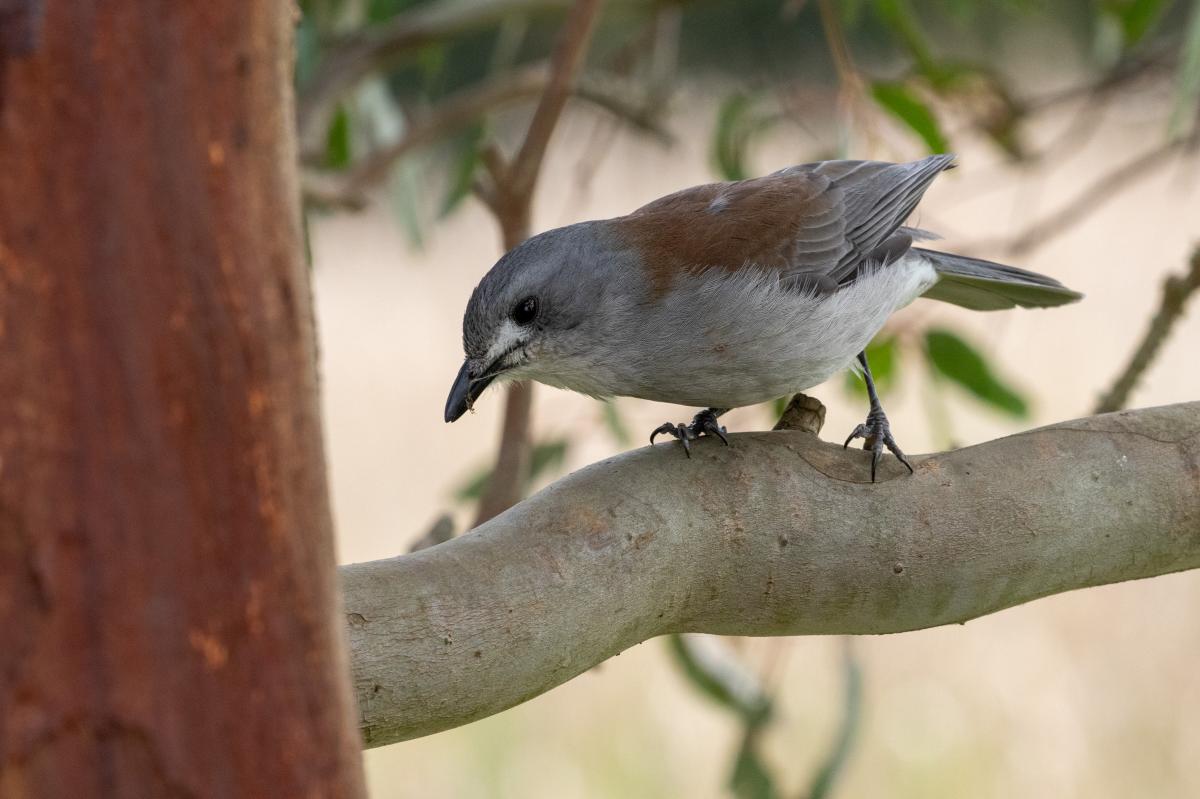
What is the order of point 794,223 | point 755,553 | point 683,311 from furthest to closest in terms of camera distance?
point 794,223 < point 683,311 < point 755,553

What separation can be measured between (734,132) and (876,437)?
114 centimetres

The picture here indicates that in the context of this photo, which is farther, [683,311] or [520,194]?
[520,194]

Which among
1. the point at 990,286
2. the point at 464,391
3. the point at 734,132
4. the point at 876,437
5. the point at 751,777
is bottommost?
the point at 751,777

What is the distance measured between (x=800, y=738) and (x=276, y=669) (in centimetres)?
356

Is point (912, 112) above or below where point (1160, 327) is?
above

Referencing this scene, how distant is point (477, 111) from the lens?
8.59 ft

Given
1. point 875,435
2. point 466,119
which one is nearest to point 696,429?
point 875,435

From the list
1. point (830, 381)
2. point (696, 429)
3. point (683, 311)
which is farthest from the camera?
point (830, 381)

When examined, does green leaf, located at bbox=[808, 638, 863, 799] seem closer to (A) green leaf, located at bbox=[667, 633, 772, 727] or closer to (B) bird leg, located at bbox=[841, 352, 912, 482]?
(A) green leaf, located at bbox=[667, 633, 772, 727]

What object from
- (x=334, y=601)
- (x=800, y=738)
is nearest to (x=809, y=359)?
(x=334, y=601)

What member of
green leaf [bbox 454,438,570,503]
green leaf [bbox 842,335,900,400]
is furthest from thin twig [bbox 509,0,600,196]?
green leaf [bbox 454,438,570,503]

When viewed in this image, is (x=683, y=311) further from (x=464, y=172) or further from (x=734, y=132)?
(x=464, y=172)

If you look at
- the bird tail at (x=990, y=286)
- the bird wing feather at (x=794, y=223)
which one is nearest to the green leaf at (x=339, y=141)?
the bird wing feather at (x=794, y=223)

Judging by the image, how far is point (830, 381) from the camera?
3.54 m
